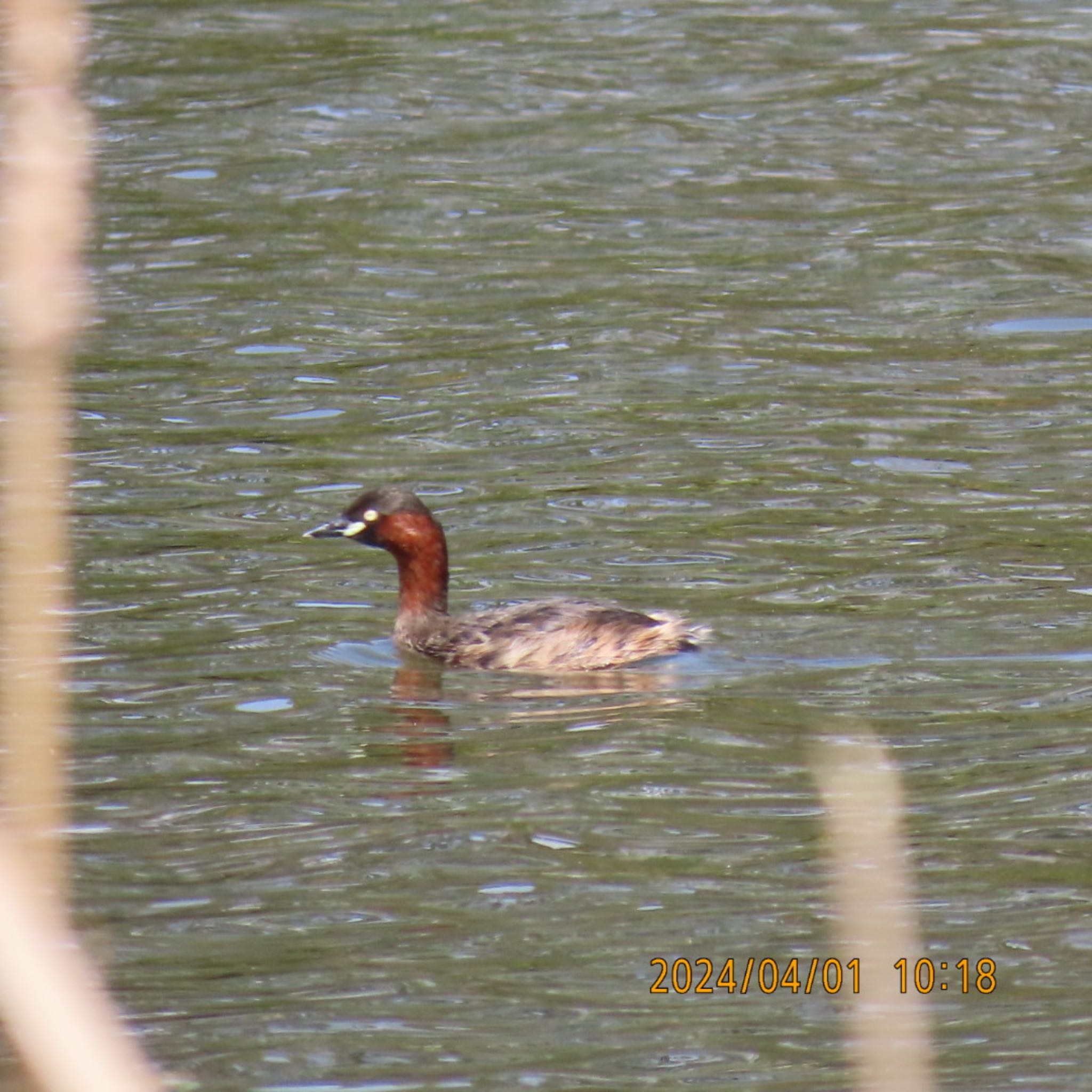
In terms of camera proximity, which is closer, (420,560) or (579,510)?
(420,560)

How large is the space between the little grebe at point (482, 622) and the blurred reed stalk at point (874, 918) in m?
1.09

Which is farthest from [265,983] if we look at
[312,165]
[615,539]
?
[312,165]

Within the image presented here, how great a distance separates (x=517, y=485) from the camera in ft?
Result: 32.2

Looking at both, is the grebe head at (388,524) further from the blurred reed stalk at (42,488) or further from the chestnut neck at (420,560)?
the blurred reed stalk at (42,488)

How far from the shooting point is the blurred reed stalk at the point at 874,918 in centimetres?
355

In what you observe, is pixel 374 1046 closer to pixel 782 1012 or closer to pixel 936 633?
pixel 782 1012

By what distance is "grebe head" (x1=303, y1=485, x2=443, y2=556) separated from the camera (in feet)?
27.8

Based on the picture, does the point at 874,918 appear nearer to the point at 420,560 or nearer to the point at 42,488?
the point at 42,488
